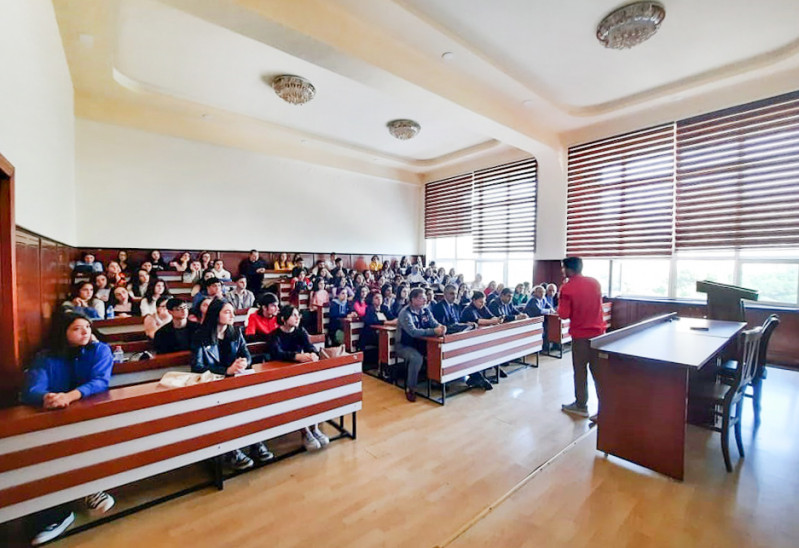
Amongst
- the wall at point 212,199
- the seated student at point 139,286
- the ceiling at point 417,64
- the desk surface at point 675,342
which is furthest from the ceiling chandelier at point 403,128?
the desk surface at point 675,342

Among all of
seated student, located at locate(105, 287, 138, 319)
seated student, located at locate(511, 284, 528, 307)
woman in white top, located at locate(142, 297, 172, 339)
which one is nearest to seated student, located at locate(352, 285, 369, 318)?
woman in white top, located at locate(142, 297, 172, 339)

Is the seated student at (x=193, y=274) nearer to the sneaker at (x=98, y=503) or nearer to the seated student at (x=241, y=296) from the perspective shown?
the seated student at (x=241, y=296)

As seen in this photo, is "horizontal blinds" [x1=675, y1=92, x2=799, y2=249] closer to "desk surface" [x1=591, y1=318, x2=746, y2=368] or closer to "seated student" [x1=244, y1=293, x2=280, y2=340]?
"desk surface" [x1=591, y1=318, x2=746, y2=368]

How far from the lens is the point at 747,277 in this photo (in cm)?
511

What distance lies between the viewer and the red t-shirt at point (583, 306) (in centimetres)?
327

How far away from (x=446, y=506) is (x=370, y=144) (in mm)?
7290

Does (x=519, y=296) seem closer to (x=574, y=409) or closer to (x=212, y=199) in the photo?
(x=574, y=409)

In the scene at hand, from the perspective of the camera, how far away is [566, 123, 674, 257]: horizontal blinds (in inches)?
222

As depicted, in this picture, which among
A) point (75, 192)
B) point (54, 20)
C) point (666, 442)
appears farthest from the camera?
point (75, 192)

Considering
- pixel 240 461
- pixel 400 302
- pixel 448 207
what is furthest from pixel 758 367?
pixel 448 207

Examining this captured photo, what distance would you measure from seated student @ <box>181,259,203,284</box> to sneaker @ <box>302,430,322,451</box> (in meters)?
4.62

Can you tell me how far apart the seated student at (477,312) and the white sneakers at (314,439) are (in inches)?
103

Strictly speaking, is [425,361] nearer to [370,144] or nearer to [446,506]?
[446,506]

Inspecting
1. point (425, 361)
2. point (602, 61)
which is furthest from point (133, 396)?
point (602, 61)
